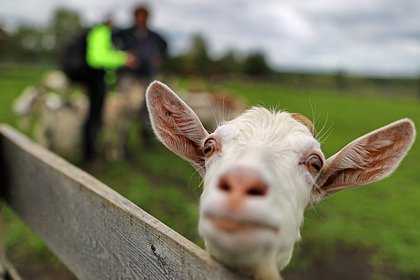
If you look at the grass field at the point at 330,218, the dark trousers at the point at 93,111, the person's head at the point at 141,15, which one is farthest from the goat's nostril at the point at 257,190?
the person's head at the point at 141,15

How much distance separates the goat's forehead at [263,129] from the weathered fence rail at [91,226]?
528 millimetres

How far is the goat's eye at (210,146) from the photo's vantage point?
202 cm

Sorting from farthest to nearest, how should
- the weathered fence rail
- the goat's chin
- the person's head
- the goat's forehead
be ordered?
the person's head
the goat's forehead
the weathered fence rail
the goat's chin

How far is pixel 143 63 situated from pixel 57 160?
6.28 metres

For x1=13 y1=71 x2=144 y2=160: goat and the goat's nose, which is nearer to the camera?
the goat's nose

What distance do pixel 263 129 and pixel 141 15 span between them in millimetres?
6891

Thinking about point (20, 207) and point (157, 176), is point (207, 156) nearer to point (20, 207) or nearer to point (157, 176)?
point (20, 207)

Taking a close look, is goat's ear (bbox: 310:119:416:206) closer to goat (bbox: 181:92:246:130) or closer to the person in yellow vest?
the person in yellow vest

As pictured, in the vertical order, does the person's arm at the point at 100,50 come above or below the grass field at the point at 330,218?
above

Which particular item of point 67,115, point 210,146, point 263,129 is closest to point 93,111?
point 67,115

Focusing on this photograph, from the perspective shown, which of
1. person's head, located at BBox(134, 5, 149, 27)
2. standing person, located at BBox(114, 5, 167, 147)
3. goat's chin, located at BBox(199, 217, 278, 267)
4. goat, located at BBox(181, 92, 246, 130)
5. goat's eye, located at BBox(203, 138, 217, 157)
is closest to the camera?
goat's chin, located at BBox(199, 217, 278, 267)

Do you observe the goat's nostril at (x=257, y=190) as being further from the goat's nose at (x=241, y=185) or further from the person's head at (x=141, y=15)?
the person's head at (x=141, y=15)

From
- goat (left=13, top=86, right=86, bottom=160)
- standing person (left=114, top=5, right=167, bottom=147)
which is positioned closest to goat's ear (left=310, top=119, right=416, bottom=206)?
standing person (left=114, top=5, right=167, bottom=147)

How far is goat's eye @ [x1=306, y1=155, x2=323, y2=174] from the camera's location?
2.00 metres
